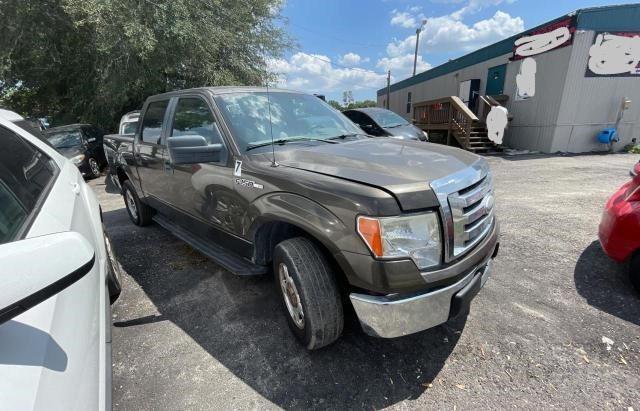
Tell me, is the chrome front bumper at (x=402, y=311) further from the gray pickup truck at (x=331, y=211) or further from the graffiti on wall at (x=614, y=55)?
the graffiti on wall at (x=614, y=55)

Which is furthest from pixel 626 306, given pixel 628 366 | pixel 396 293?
pixel 396 293

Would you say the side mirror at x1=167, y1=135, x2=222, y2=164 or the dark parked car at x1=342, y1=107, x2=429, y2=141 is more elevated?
the side mirror at x1=167, y1=135, x2=222, y2=164

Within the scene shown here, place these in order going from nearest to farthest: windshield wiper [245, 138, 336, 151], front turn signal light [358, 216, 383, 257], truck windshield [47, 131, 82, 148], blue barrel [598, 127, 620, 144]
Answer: front turn signal light [358, 216, 383, 257]
windshield wiper [245, 138, 336, 151]
truck windshield [47, 131, 82, 148]
blue barrel [598, 127, 620, 144]

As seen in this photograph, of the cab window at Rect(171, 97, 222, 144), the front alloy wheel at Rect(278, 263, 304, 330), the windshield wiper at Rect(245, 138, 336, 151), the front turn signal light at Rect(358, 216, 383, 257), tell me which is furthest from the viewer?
the cab window at Rect(171, 97, 222, 144)

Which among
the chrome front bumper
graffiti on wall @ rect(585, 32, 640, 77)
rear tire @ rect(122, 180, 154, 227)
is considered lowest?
rear tire @ rect(122, 180, 154, 227)

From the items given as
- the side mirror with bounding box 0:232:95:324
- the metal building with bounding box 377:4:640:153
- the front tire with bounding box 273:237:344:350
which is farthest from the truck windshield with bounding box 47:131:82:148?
the metal building with bounding box 377:4:640:153

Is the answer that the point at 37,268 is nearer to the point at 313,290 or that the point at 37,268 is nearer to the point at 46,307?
the point at 46,307

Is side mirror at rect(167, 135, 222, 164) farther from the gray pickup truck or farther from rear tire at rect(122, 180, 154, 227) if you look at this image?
rear tire at rect(122, 180, 154, 227)

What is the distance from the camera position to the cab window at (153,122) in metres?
3.76

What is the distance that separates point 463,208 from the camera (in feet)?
6.39

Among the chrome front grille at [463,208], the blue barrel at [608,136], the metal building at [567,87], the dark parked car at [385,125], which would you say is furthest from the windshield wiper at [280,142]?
the blue barrel at [608,136]

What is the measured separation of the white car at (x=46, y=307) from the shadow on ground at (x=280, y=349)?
1.01 metres

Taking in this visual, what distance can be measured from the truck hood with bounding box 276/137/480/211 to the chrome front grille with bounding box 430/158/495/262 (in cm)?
6

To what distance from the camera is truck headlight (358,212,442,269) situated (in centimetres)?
174
